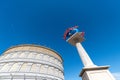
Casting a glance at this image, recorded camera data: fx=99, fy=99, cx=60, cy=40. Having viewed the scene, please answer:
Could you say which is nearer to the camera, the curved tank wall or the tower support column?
the tower support column

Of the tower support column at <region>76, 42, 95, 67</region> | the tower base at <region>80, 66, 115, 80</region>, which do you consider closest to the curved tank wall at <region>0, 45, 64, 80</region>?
the tower support column at <region>76, 42, 95, 67</region>

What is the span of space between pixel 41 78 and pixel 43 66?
4.35 m

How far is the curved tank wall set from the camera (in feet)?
79.9

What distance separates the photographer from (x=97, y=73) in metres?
8.32

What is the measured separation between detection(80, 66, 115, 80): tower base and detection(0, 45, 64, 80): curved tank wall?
64.0ft

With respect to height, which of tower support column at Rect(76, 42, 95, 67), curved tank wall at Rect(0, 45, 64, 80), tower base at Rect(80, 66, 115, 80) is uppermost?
curved tank wall at Rect(0, 45, 64, 80)

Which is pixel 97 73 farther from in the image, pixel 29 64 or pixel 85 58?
pixel 29 64

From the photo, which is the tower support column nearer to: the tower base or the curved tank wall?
the tower base

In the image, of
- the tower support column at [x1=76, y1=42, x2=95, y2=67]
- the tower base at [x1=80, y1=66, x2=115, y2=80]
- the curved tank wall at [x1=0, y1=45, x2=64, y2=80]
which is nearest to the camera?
the tower base at [x1=80, y1=66, x2=115, y2=80]

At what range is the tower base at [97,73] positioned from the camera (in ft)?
25.7

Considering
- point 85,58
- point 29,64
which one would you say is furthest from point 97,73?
point 29,64

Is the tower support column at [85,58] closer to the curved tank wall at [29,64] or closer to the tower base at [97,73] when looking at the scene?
the tower base at [97,73]

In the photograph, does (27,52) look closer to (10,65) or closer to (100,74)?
(10,65)

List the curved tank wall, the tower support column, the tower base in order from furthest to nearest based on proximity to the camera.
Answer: the curved tank wall < the tower support column < the tower base
